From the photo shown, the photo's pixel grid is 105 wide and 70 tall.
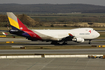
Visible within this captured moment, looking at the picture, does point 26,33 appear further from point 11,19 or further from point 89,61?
point 89,61

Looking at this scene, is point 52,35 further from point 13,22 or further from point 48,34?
point 13,22

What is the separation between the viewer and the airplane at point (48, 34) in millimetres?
62406

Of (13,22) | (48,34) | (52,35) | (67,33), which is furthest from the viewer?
(67,33)

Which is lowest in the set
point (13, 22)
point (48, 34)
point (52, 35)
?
point (52, 35)

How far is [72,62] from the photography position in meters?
37.1

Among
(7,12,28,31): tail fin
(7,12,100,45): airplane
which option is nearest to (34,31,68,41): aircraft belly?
(7,12,100,45): airplane

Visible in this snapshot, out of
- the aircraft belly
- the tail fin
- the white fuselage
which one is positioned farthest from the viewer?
the white fuselage

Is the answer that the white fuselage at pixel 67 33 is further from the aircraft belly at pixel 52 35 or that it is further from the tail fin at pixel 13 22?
the tail fin at pixel 13 22

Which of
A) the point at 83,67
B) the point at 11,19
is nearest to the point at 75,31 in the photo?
the point at 11,19

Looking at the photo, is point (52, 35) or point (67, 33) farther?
point (67, 33)

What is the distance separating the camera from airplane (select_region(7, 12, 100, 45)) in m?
62.4

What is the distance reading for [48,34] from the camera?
6369 centimetres

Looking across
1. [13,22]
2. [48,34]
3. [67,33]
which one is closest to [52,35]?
[48,34]

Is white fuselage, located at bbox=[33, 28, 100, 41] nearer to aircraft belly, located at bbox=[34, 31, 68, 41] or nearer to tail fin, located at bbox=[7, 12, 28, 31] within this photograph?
aircraft belly, located at bbox=[34, 31, 68, 41]
